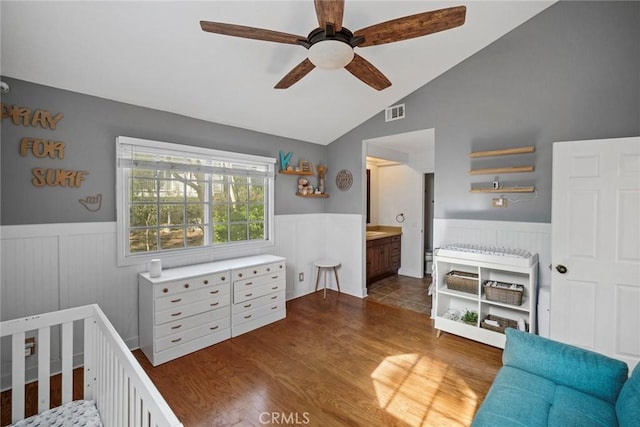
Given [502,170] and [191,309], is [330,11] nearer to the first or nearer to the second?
[502,170]

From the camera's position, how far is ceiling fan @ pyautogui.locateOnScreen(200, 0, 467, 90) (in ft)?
5.15

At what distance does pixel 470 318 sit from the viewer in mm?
3172

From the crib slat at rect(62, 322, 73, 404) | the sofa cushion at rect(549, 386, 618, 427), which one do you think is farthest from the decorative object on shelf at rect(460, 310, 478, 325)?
the crib slat at rect(62, 322, 73, 404)

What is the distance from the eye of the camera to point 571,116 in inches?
107

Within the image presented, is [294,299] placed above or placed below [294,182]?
below

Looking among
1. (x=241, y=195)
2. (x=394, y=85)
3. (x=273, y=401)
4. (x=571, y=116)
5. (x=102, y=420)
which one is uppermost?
(x=394, y=85)

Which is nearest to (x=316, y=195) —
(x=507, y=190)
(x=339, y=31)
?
(x=507, y=190)

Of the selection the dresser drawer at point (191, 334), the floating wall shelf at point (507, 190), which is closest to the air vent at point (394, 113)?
the floating wall shelf at point (507, 190)

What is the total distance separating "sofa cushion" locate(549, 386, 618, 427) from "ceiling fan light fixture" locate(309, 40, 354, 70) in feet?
7.52

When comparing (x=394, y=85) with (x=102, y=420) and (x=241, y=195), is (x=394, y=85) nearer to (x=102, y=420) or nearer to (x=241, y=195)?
(x=241, y=195)

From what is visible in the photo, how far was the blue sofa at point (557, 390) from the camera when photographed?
4.44 ft

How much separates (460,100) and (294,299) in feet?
11.6

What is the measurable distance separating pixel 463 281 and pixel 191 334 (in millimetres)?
2935

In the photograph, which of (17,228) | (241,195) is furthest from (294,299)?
(17,228)
